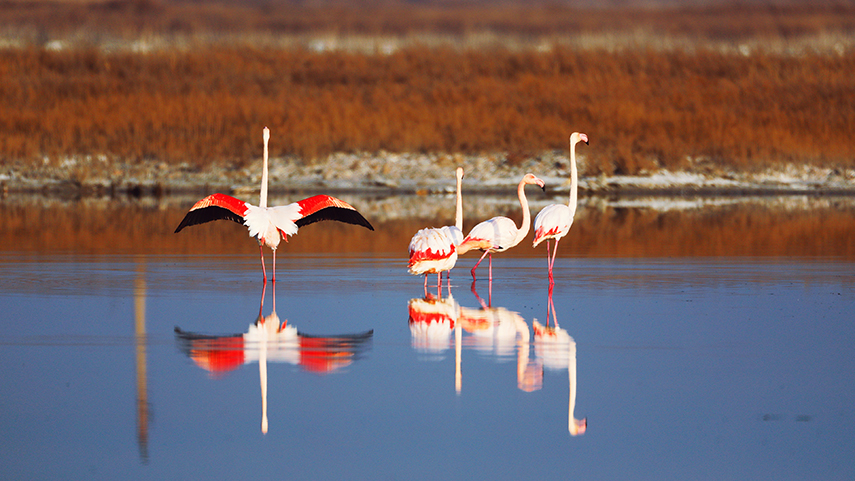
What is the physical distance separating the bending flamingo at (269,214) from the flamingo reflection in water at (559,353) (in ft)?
10.7

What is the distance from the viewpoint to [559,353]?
26.6ft

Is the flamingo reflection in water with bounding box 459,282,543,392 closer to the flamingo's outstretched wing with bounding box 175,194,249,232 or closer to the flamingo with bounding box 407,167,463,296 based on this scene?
the flamingo with bounding box 407,167,463,296

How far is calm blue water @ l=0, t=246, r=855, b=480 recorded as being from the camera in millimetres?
5605

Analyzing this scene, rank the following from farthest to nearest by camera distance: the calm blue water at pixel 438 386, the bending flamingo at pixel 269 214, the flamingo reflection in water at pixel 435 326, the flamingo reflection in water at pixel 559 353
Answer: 1. the bending flamingo at pixel 269 214
2. the flamingo reflection in water at pixel 435 326
3. the flamingo reflection in water at pixel 559 353
4. the calm blue water at pixel 438 386

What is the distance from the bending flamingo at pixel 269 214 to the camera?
38.9 feet

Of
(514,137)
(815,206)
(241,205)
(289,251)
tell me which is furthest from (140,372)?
(514,137)

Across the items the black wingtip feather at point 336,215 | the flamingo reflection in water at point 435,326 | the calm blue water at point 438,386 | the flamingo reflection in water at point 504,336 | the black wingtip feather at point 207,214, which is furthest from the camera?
the black wingtip feather at point 336,215

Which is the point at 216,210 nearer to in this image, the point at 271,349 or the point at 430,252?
the point at 430,252

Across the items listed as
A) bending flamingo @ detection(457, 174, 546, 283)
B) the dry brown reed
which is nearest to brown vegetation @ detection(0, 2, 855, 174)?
the dry brown reed

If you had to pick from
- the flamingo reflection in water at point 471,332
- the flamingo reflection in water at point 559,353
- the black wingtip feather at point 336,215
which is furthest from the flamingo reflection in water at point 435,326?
the black wingtip feather at point 336,215

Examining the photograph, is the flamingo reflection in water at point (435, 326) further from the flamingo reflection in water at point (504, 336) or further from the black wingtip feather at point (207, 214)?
the black wingtip feather at point (207, 214)

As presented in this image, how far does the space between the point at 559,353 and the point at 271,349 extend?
1912 millimetres

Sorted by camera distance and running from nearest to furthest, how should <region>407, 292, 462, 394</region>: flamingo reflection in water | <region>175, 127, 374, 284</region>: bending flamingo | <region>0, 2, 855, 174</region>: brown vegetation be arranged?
1. <region>407, 292, 462, 394</region>: flamingo reflection in water
2. <region>175, 127, 374, 284</region>: bending flamingo
3. <region>0, 2, 855, 174</region>: brown vegetation

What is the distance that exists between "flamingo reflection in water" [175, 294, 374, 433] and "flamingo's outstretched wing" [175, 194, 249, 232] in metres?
2.77
